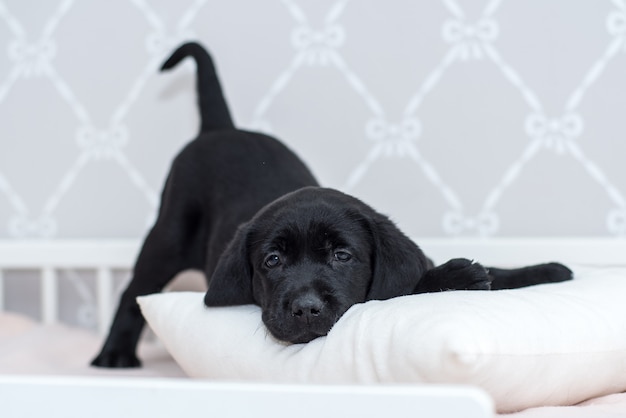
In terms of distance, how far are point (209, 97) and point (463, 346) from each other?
1198 mm

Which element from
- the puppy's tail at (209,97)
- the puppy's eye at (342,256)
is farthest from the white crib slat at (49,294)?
the puppy's eye at (342,256)

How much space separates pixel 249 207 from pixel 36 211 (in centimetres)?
86

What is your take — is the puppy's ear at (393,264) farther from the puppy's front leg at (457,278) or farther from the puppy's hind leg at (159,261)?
the puppy's hind leg at (159,261)

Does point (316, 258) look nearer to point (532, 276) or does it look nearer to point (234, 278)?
point (234, 278)

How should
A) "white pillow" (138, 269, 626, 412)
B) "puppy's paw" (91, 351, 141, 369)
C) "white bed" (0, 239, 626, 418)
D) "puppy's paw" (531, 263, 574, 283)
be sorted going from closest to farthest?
1. "white bed" (0, 239, 626, 418)
2. "white pillow" (138, 269, 626, 412)
3. "puppy's paw" (531, 263, 574, 283)
4. "puppy's paw" (91, 351, 141, 369)

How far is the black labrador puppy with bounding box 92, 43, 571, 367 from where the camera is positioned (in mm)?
1171

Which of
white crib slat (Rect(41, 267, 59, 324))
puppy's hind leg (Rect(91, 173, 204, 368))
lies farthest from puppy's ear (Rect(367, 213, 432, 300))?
white crib slat (Rect(41, 267, 59, 324))

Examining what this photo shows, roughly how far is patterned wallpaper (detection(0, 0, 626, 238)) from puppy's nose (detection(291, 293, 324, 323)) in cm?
81

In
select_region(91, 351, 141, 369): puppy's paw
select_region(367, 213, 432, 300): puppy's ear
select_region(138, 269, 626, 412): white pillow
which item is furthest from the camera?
select_region(91, 351, 141, 369): puppy's paw

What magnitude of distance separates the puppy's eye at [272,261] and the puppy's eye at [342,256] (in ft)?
0.32

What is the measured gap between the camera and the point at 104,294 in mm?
2006

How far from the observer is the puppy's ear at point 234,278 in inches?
49.9

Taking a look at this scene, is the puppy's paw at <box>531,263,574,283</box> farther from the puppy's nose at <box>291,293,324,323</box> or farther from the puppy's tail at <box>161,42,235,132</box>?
the puppy's tail at <box>161,42,235,132</box>

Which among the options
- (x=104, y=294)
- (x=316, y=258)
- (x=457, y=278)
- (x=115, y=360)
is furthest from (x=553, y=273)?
(x=104, y=294)
